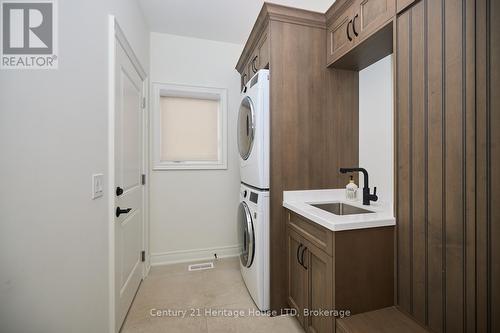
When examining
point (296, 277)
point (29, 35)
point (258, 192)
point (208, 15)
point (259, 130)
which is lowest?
point (296, 277)

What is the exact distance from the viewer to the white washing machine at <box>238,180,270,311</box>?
1732 mm

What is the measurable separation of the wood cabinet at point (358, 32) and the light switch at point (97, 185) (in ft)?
5.88

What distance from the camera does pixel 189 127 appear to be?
2785 mm

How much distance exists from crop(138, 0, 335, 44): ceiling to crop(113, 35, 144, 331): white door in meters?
0.71

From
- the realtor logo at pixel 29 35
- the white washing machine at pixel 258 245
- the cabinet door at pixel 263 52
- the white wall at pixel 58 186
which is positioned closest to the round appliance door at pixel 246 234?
the white washing machine at pixel 258 245

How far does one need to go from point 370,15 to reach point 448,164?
1037 millimetres

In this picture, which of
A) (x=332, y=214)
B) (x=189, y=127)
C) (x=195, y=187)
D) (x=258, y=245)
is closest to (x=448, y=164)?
(x=332, y=214)

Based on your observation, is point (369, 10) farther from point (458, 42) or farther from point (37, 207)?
point (37, 207)

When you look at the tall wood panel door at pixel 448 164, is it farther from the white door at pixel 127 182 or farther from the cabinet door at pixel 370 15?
the white door at pixel 127 182

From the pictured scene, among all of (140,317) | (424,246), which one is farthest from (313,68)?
(140,317)

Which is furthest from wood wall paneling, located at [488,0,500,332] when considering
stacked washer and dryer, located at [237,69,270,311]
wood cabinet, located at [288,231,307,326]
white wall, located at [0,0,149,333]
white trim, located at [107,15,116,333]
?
white trim, located at [107,15,116,333]

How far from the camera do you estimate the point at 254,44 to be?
2.09 metres

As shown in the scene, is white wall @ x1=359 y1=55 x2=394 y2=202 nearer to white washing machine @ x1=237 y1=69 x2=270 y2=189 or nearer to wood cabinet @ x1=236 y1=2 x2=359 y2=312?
wood cabinet @ x1=236 y1=2 x2=359 y2=312

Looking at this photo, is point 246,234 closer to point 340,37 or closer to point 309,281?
point 309,281
